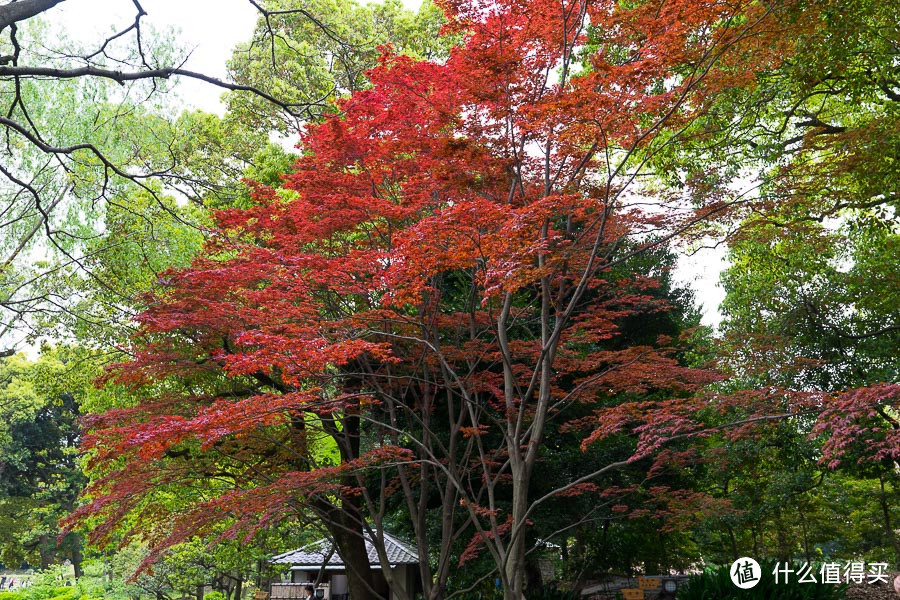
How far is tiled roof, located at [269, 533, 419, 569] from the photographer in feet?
42.8

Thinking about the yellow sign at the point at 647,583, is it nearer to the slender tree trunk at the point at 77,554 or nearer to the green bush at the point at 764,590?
the green bush at the point at 764,590

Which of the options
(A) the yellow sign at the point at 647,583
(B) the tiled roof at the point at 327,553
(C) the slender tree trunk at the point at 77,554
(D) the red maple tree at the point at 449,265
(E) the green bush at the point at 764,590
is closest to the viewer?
(D) the red maple tree at the point at 449,265

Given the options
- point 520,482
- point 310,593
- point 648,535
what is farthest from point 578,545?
point 520,482

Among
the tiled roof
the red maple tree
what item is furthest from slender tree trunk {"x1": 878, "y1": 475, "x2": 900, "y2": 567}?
the tiled roof

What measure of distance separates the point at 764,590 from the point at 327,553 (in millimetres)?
8686

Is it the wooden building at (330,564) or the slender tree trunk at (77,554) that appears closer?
the wooden building at (330,564)

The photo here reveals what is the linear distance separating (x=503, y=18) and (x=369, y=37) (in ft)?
29.0

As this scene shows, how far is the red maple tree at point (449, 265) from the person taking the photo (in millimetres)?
5590

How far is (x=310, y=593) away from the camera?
1241 centimetres

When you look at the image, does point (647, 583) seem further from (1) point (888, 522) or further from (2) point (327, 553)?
(2) point (327, 553)

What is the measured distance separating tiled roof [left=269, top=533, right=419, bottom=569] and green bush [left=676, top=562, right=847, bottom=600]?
6507 mm

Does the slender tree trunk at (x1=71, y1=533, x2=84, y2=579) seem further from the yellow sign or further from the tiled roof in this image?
the yellow sign

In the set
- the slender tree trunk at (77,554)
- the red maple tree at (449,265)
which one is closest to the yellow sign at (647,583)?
the red maple tree at (449,265)

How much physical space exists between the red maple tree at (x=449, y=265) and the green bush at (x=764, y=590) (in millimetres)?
1638
